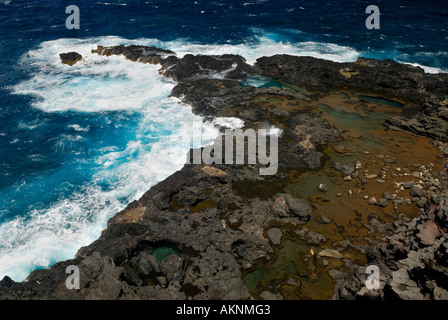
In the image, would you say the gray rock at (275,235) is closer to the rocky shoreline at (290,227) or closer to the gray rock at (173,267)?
the rocky shoreline at (290,227)

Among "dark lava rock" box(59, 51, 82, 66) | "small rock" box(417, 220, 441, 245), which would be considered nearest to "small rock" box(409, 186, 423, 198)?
"small rock" box(417, 220, 441, 245)

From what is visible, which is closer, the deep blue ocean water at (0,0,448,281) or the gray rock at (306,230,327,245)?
the gray rock at (306,230,327,245)

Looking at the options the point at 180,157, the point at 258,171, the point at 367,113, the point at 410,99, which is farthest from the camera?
the point at 410,99

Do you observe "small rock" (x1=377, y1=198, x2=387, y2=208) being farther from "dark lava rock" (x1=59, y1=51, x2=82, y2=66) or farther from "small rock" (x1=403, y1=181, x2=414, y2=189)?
"dark lava rock" (x1=59, y1=51, x2=82, y2=66)

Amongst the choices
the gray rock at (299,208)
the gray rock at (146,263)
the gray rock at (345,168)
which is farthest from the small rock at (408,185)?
the gray rock at (146,263)
